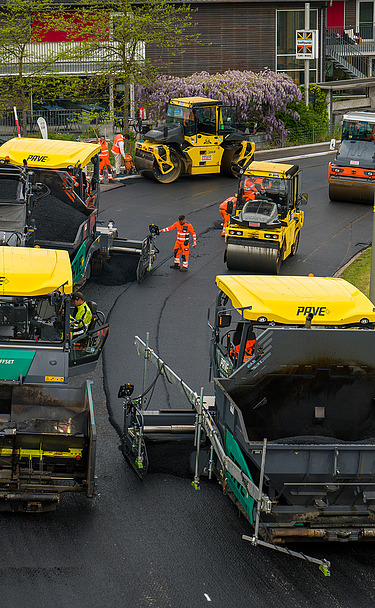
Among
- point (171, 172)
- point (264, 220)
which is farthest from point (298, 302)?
point (171, 172)

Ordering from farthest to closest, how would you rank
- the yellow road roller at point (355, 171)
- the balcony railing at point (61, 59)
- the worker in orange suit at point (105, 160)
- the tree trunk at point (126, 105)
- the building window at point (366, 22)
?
the building window at point (366, 22)
the tree trunk at point (126, 105)
the balcony railing at point (61, 59)
the worker in orange suit at point (105, 160)
the yellow road roller at point (355, 171)

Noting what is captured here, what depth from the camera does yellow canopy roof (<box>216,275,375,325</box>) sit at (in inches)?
400

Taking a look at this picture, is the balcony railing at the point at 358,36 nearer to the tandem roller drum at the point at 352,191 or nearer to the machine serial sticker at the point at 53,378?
the tandem roller drum at the point at 352,191

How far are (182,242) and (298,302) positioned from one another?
8787 mm

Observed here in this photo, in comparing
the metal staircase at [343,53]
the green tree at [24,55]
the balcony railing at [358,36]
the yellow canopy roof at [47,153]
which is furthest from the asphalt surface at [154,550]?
the balcony railing at [358,36]

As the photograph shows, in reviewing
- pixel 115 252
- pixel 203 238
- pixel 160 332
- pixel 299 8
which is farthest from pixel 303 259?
pixel 299 8

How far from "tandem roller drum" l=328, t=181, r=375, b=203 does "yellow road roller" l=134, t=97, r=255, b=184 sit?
3.65 metres

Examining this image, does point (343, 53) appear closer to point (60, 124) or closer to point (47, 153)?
point (60, 124)

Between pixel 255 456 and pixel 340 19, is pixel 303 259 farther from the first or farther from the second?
pixel 340 19

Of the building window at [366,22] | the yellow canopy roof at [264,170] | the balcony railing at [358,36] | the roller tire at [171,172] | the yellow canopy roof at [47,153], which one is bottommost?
the roller tire at [171,172]

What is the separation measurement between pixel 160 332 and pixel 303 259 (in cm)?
612

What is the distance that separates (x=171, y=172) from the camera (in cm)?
2733

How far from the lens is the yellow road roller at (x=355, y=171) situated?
25.1 m

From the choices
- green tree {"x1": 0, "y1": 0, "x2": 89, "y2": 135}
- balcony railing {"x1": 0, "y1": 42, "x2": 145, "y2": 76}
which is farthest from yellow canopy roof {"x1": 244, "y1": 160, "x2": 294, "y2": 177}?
balcony railing {"x1": 0, "y1": 42, "x2": 145, "y2": 76}
